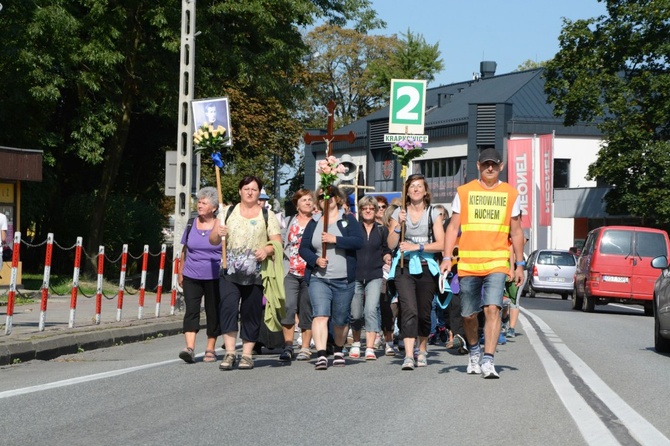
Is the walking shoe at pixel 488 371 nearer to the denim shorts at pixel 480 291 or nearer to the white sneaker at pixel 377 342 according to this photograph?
the denim shorts at pixel 480 291

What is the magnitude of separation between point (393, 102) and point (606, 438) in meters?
14.4

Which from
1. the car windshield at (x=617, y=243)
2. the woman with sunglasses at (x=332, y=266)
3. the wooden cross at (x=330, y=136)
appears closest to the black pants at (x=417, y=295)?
the woman with sunglasses at (x=332, y=266)

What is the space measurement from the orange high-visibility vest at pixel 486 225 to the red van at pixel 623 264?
18071 mm

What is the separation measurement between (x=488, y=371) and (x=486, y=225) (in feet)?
4.22

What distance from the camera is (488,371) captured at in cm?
1115

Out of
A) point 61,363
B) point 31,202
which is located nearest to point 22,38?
point 31,202

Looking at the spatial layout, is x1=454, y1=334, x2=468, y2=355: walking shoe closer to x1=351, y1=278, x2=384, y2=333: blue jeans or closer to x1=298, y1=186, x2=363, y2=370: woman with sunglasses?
x1=351, y1=278, x2=384, y2=333: blue jeans

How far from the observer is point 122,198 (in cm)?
4022

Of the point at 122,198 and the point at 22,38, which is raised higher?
the point at 22,38

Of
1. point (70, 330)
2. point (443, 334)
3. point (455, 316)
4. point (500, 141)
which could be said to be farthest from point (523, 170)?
point (70, 330)

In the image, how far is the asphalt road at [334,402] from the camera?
760cm

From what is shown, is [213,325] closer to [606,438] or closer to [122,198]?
→ [606,438]

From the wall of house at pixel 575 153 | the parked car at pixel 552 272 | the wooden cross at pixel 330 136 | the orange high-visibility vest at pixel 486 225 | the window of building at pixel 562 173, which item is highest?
the wall of house at pixel 575 153

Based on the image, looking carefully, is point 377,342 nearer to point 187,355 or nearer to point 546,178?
point 187,355
